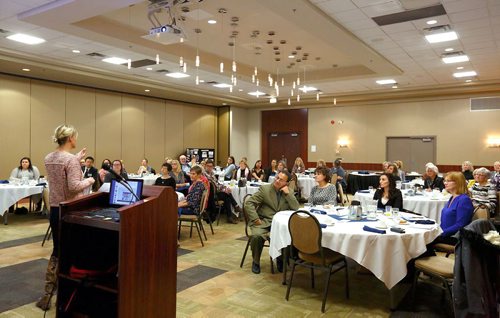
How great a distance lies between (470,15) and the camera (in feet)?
20.4

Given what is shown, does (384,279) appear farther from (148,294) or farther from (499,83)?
(499,83)

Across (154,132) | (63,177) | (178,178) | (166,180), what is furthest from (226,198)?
(154,132)

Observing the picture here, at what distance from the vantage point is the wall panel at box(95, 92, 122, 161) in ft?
41.8

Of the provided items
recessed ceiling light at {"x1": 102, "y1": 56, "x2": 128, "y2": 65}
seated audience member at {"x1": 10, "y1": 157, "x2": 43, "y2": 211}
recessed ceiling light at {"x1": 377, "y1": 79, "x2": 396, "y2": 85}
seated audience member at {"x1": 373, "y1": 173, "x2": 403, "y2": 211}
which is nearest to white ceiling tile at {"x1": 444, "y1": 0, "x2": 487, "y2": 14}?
seated audience member at {"x1": 373, "y1": 173, "x2": 403, "y2": 211}

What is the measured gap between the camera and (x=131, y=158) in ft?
45.4

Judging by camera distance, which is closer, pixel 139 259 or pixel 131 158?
pixel 139 259

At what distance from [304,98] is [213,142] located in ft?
15.0

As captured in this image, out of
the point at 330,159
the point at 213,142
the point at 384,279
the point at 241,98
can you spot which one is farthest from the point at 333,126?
the point at 384,279

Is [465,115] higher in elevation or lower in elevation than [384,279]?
higher

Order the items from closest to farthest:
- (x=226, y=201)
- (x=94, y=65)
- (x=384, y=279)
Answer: (x=384, y=279)
(x=226, y=201)
(x=94, y=65)

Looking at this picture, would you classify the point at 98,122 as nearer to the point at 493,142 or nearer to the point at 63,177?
the point at 63,177

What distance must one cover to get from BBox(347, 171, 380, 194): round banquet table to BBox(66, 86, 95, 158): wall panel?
8.50 metres

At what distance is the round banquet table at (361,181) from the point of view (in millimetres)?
12654

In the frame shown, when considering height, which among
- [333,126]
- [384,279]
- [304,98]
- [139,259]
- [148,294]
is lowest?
[384,279]
